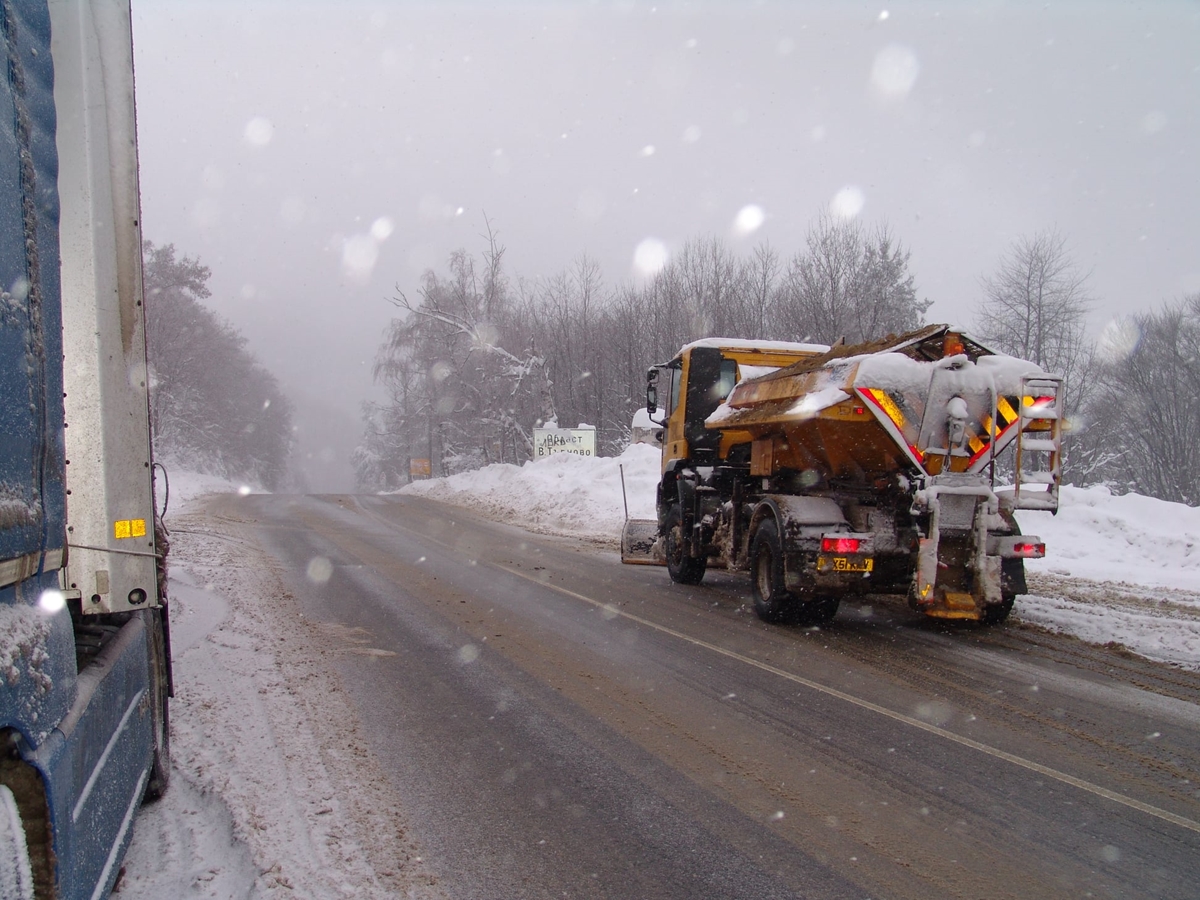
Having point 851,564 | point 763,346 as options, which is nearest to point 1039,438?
point 851,564

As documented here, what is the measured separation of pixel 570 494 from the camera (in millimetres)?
22453

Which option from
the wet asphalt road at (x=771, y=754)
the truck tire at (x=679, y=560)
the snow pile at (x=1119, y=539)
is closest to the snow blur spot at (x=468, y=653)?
the wet asphalt road at (x=771, y=754)

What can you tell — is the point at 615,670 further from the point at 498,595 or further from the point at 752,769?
the point at 498,595

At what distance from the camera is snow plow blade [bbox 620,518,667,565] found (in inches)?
471

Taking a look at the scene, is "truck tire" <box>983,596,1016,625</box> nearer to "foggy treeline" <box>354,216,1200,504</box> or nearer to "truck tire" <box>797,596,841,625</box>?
"truck tire" <box>797,596,841,625</box>

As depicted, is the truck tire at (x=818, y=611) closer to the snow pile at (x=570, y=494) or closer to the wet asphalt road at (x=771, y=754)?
the wet asphalt road at (x=771, y=754)

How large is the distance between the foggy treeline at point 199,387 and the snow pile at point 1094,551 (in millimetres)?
21103

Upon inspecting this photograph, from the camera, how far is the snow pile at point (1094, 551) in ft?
25.0

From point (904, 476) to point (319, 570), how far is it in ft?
26.7

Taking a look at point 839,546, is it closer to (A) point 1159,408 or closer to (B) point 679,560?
(B) point 679,560

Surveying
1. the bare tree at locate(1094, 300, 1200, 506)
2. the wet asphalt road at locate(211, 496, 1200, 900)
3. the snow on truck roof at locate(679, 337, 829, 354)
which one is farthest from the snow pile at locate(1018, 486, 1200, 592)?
the bare tree at locate(1094, 300, 1200, 506)

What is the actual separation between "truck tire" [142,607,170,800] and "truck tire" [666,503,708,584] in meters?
7.59

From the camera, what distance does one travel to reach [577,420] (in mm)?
45312

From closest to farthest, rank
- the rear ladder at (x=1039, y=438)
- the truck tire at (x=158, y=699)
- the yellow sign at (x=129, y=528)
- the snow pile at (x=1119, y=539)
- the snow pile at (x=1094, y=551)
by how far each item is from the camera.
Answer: the yellow sign at (x=129, y=528)
the truck tire at (x=158, y=699)
the rear ladder at (x=1039, y=438)
the snow pile at (x=1094, y=551)
the snow pile at (x=1119, y=539)
